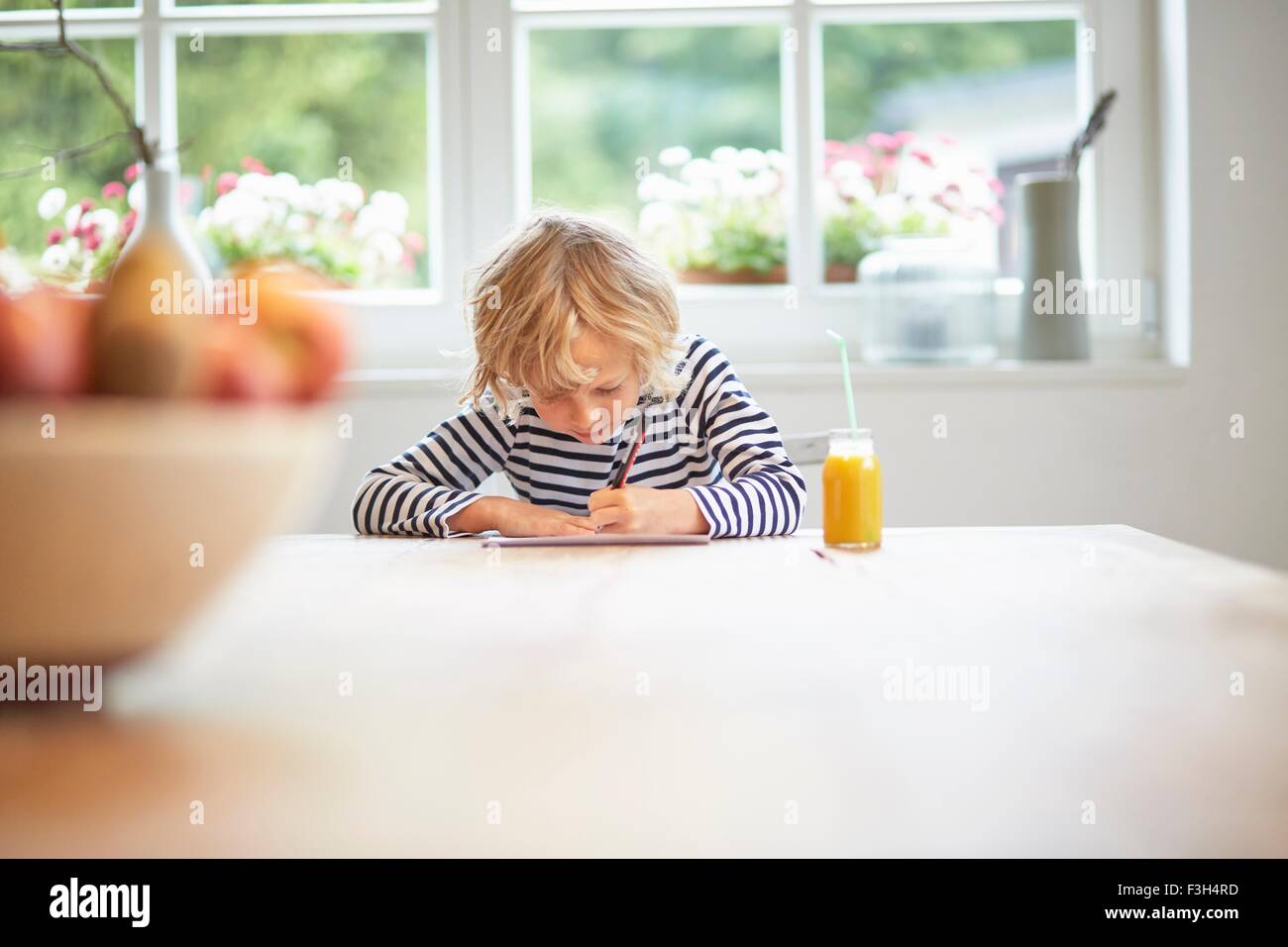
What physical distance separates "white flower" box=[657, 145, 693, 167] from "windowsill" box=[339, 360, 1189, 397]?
0.53 m

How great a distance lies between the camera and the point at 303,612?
48 cm

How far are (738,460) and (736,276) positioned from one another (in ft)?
3.11

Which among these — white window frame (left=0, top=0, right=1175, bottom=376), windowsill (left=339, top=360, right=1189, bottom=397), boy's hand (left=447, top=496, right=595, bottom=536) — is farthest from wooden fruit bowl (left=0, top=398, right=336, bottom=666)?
white window frame (left=0, top=0, right=1175, bottom=376)

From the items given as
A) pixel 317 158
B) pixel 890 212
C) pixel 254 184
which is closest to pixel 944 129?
pixel 890 212

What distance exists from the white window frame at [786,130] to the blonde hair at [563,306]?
2.70 ft

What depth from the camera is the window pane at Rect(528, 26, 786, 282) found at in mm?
2279

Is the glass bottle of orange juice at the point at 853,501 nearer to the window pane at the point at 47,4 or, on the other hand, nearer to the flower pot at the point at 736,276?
the flower pot at the point at 736,276

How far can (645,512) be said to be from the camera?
118cm

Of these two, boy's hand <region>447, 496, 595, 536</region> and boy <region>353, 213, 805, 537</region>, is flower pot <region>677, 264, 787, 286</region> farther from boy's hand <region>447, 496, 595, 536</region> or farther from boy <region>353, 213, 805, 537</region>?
boy's hand <region>447, 496, 595, 536</region>

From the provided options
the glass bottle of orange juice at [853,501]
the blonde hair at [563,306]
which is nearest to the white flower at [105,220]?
the blonde hair at [563,306]

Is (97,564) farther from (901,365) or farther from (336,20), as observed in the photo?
(336,20)

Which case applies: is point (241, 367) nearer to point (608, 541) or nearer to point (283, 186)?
point (608, 541)
